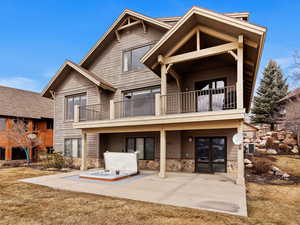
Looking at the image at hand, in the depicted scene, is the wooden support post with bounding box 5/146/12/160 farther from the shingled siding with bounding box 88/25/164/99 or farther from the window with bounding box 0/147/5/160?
the shingled siding with bounding box 88/25/164/99

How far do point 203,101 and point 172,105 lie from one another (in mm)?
1813

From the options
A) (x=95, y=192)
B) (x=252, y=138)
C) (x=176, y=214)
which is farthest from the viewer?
(x=252, y=138)

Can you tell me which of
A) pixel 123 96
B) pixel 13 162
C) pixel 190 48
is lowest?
pixel 13 162

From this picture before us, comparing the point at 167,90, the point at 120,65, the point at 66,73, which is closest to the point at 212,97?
the point at 167,90

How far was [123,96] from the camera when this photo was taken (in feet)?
45.0

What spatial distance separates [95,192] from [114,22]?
1128 cm

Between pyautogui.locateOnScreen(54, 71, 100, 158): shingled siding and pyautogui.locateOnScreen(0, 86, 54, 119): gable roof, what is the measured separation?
18.0 feet

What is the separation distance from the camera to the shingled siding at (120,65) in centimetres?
1286

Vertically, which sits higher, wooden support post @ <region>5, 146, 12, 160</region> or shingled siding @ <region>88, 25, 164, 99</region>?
shingled siding @ <region>88, 25, 164, 99</region>

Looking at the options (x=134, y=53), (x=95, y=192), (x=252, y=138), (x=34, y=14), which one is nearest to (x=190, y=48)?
(x=134, y=53)

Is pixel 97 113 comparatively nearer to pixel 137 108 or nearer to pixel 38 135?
pixel 137 108

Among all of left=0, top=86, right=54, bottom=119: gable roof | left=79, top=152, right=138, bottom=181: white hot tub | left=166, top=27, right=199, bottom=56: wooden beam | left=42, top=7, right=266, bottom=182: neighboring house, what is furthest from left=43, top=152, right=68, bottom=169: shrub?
left=166, top=27, right=199, bottom=56: wooden beam

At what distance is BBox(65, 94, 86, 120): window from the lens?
14.7 metres

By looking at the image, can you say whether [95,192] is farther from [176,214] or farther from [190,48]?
[190,48]
